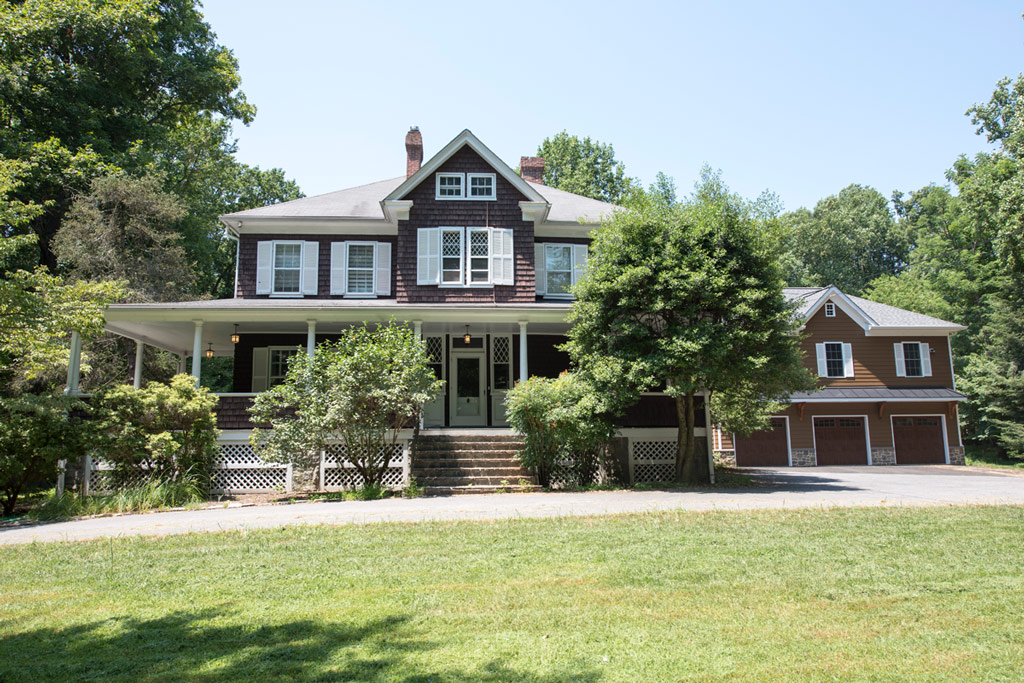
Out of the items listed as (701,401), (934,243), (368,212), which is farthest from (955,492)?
(934,243)

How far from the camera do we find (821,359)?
24766 millimetres

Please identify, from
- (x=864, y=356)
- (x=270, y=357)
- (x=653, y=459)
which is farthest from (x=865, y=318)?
(x=270, y=357)

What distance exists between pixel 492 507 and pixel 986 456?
28472mm

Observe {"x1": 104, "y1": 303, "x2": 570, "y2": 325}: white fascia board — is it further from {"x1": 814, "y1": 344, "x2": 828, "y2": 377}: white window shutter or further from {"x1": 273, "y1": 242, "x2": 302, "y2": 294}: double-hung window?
{"x1": 814, "y1": 344, "x2": 828, "y2": 377}: white window shutter

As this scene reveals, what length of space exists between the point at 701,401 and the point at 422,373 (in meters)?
7.01

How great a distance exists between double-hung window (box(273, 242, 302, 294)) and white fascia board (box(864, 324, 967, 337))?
2088cm

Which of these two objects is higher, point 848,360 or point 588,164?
point 588,164

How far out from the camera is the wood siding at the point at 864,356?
81.4 ft

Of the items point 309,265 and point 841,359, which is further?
point 841,359

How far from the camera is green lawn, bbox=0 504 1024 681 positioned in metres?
3.83

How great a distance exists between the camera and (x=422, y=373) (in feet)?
41.4

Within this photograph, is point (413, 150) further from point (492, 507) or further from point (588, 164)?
point (588, 164)

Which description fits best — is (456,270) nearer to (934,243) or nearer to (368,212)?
(368,212)

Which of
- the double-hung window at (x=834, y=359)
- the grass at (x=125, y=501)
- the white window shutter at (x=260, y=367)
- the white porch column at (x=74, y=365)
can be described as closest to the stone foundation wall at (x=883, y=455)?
the double-hung window at (x=834, y=359)
